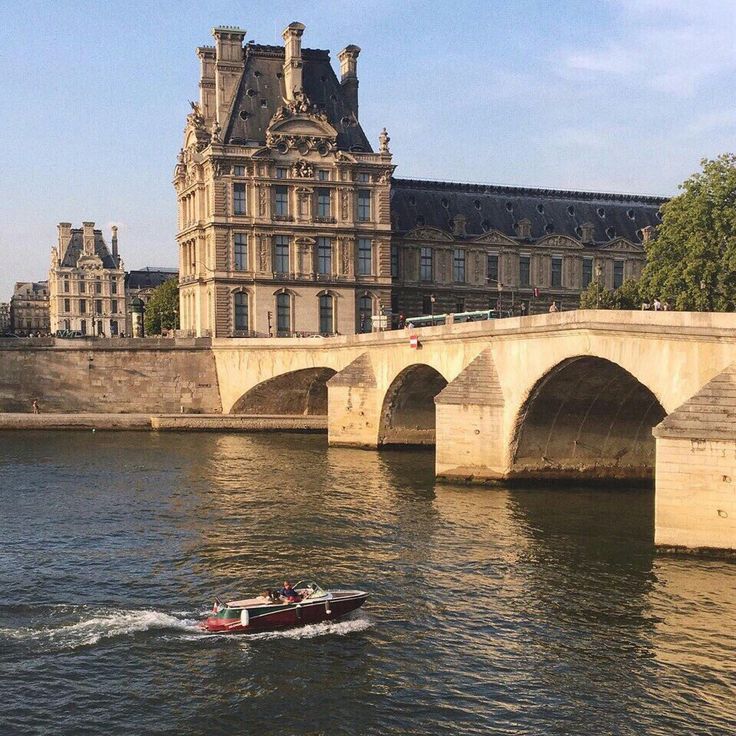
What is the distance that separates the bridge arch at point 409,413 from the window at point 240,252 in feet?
106

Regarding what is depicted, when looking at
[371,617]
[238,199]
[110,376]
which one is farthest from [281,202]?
[371,617]

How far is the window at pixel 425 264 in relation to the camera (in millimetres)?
112750

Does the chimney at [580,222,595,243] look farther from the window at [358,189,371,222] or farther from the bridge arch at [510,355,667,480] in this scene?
the bridge arch at [510,355,667,480]

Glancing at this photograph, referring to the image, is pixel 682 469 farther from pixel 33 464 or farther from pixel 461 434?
pixel 33 464

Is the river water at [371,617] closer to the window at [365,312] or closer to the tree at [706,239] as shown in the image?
the tree at [706,239]

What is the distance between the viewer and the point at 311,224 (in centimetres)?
10112

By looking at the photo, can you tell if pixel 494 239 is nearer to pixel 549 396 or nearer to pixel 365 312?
pixel 365 312

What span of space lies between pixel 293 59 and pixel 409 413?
45.4 meters

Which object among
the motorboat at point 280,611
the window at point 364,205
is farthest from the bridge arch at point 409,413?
the motorboat at point 280,611

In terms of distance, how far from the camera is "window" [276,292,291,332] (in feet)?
331

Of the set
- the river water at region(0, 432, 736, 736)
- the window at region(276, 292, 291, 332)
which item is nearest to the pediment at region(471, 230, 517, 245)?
the window at region(276, 292, 291, 332)

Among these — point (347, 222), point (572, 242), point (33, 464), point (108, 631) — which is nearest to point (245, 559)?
point (108, 631)

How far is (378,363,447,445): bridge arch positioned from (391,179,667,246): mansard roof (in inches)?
1640

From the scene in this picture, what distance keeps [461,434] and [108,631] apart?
27870 millimetres
